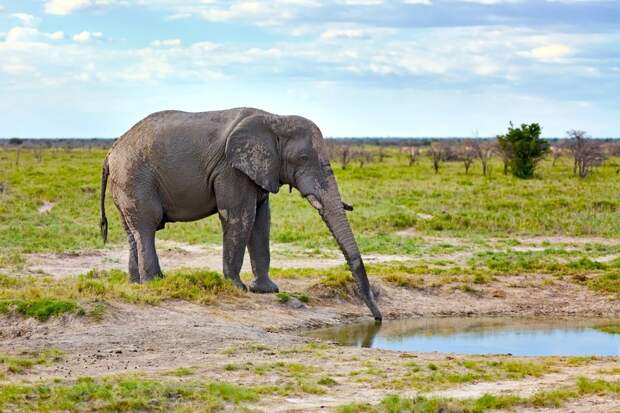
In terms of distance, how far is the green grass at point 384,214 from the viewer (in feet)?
85.6

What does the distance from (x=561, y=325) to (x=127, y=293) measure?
707cm

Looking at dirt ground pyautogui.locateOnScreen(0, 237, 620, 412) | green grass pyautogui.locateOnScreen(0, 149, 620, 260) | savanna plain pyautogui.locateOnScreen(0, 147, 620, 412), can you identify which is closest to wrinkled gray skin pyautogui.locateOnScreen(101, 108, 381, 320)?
savanna plain pyautogui.locateOnScreen(0, 147, 620, 412)

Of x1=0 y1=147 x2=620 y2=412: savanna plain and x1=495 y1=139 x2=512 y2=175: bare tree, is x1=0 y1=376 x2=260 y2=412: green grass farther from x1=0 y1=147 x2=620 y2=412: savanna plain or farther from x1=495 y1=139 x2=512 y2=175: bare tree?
x1=495 y1=139 x2=512 y2=175: bare tree

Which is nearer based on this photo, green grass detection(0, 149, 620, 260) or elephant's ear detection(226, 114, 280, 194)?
elephant's ear detection(226, 114, 280, 194)

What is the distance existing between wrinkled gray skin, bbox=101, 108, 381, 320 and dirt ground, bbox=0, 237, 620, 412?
1.20 m

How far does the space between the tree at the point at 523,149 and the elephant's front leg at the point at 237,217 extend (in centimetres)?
3711

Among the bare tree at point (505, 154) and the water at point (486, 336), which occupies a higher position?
the bare tree at point (505, 154)

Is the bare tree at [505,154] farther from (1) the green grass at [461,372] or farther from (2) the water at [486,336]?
(1) the green grass at [461,372]

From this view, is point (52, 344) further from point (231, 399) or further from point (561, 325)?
point (561, 325)

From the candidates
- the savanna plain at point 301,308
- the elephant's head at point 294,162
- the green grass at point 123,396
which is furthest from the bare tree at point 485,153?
the green grass at point 123,396

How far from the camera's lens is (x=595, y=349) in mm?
14680

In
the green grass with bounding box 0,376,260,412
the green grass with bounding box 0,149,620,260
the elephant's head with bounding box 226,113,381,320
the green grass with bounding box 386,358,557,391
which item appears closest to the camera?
the green grass with bounding box 0,376,260,412

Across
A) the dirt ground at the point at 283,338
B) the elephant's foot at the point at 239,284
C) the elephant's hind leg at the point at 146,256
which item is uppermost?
the elephant's hind leg at the point at 146,256

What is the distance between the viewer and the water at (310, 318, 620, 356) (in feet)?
48.0
